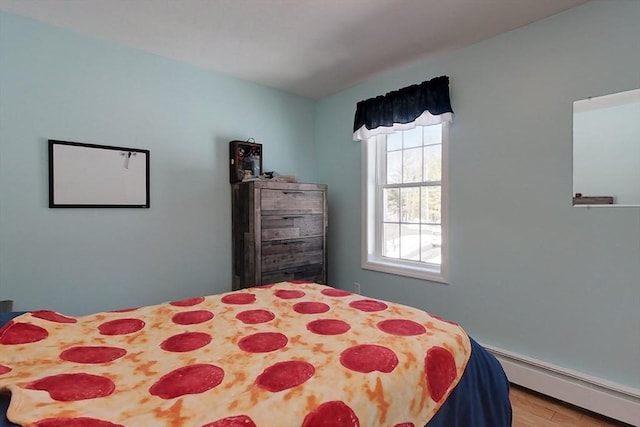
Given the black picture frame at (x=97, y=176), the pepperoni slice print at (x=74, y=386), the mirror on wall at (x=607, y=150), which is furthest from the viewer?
the black picture frame at (x=97, y=176)

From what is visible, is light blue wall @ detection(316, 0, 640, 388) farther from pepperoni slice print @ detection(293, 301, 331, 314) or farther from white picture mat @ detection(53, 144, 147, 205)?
white picture mat @ detection(53, 144, 147, 205)

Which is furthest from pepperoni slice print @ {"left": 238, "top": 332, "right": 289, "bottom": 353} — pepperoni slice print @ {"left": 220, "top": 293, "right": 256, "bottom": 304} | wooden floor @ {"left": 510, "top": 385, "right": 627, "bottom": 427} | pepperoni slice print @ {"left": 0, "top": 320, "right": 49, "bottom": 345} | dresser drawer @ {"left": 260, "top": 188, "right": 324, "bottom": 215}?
dresser drawer @ {"left": 260, "top": 188, "right": 324, "bottom": 215}

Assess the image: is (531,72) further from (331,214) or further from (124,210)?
(124,210)

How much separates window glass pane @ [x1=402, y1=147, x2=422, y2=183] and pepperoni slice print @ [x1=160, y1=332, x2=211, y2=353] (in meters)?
2.33

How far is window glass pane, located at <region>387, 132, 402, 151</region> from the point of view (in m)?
3.19

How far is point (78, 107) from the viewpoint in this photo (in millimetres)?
2357

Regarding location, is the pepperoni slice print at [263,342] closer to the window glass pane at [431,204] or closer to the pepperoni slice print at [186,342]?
the pepperoni slice print at [186,342]

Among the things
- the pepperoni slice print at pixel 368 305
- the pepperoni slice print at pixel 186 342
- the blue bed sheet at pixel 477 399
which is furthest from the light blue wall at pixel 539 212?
the pepperoni slice print at pixel 186 342

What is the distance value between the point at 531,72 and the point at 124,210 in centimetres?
310

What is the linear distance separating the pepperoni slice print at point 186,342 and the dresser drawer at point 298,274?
5.27 ft

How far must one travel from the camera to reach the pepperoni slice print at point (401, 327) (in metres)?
1.32

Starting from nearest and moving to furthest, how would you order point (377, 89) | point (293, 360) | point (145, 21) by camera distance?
point (293, 360) → point (145, 21) → point (377, 89)

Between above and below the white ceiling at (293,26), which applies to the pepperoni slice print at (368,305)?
below

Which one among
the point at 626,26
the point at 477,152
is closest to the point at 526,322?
the point at 477,152
